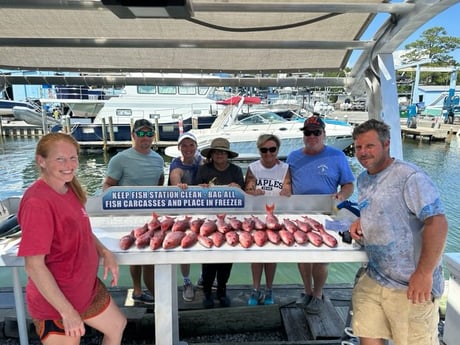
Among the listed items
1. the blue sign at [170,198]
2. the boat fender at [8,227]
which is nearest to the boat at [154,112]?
the blue sign at [170,198]

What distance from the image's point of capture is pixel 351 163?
673 inches

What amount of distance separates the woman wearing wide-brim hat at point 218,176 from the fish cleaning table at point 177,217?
29 cm

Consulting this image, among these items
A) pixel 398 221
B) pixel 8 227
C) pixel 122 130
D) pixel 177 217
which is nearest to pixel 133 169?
pixel 177 217

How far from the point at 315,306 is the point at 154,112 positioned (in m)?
19.8

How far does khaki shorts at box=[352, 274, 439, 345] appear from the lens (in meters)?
1.90

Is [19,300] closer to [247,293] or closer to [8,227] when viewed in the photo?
[8,227]

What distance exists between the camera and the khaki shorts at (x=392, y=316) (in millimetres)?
1903

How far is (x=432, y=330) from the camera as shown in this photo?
6.27 feet

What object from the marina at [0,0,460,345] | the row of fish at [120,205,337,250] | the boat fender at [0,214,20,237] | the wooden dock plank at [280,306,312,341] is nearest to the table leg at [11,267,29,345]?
the marina at [0,0,460,345]

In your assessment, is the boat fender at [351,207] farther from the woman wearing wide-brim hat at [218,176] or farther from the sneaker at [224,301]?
the sneaker at [224,301]

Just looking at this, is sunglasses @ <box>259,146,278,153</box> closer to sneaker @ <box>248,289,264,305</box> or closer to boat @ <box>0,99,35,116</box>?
sneaker @ <box>248,289,264,305</box>

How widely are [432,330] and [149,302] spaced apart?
2648 millimetres

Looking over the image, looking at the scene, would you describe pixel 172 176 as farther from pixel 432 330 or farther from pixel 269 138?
pixel 432 330

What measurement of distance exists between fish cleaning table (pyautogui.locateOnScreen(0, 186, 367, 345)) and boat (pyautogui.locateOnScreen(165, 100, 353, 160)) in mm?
11424
